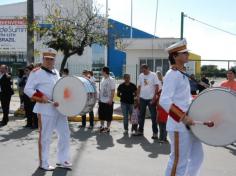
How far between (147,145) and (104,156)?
1.61 m

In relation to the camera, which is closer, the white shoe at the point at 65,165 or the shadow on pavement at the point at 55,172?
the shadow on pavement at the point at 55,172

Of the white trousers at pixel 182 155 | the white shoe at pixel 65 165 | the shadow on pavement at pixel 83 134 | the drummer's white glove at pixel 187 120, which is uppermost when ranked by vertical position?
the drummer's white glove at pixel 187 120

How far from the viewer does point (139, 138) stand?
34.6 feet

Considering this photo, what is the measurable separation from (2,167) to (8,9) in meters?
58.7

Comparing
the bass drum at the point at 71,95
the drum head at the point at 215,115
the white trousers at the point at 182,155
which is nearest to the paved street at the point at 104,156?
the bass drum at the point at 71,95

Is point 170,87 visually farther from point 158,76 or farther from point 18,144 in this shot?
point 158,76

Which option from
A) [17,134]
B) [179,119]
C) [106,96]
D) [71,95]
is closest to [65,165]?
[71,95]

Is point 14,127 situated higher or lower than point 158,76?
lower

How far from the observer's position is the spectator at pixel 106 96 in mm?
11328

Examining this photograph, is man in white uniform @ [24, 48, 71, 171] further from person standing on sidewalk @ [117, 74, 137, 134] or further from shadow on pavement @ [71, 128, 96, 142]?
person standing on sidewalk @ [117, 74, 137, 134]

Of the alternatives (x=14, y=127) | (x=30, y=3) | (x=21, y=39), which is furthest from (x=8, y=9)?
(x=14, y=127)

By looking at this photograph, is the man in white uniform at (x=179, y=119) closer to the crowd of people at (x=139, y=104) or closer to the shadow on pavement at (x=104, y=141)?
the crowd of people at (x=139, y=104)

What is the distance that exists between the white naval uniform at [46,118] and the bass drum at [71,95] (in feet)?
0.47

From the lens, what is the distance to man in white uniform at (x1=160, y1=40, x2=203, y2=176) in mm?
4859
